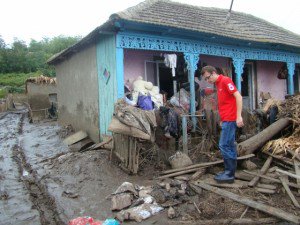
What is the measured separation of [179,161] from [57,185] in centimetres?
263

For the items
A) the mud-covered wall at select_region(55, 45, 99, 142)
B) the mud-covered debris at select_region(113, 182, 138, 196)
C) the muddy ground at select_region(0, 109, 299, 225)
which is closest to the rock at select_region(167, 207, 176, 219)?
the muddy ground at select_region(0, 109, 299, 225)

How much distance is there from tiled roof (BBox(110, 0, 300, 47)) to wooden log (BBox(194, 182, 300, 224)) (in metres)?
4.17

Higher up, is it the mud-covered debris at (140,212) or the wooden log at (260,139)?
the wooden log at (260,139)

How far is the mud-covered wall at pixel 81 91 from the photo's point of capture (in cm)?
897

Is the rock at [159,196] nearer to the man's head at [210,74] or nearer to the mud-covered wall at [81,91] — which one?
the man's head at [210,74]

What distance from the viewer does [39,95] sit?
2019 centimetres

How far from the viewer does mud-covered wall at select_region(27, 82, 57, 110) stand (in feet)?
65.0

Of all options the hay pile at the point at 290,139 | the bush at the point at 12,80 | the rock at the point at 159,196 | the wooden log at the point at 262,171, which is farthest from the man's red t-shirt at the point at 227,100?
the bush at the point at 12,80

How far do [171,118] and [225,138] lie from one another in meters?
1.92

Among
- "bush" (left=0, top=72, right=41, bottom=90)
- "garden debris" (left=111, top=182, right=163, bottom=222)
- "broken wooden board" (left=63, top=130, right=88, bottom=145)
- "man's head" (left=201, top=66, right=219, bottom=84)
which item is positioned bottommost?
"garden debris" (left=111, top=182, right=163, bottom=222)

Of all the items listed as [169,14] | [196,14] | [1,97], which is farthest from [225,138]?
[1,97]

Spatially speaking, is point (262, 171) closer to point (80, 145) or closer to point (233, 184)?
point (233, 184)

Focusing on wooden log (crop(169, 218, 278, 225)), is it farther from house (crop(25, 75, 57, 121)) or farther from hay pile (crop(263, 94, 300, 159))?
house (crop(25, 75, 57, 121))

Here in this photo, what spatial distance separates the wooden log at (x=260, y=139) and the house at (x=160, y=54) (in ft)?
7.28
